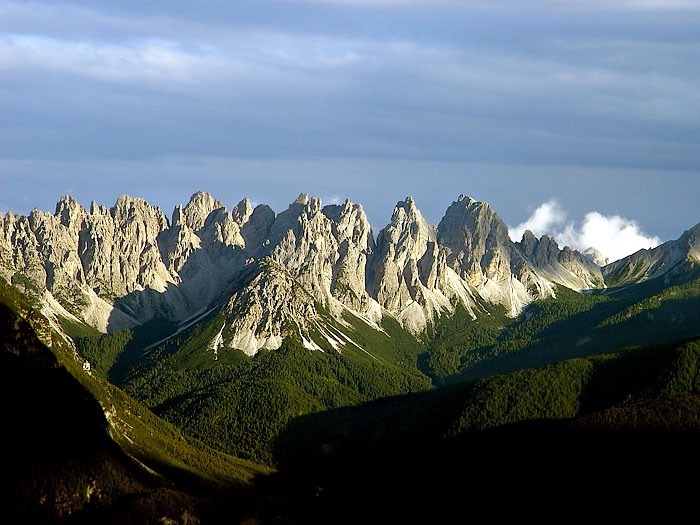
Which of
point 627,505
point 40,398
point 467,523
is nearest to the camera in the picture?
point 40,398

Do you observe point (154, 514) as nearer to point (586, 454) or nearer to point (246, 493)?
point (246, 493)

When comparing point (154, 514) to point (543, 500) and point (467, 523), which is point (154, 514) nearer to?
point (467, 523)

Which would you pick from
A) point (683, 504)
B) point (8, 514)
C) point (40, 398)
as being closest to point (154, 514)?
point (8, 514)

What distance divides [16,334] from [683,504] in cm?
14472

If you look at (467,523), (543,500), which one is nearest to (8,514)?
(467,523)

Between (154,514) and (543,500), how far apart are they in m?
88.2

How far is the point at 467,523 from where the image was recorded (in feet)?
639

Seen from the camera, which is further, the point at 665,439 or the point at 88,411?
the point at 665,439

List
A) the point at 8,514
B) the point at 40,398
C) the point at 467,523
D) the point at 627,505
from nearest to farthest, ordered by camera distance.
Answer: the point at 8,514
the point at 40,398
the point at 627,505
the point at 467,523

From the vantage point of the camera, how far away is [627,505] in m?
183

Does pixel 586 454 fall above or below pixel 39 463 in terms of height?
below

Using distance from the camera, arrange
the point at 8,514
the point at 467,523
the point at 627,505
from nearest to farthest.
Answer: the point at 8,514, the point at 627,505, the point at 467,523

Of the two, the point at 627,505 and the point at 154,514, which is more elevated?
the point at 154,514

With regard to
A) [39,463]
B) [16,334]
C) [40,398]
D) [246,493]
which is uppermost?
[16,334]
